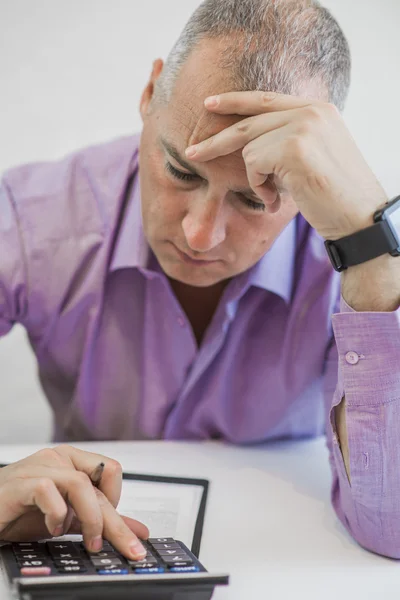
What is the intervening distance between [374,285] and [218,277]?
0.26 metres

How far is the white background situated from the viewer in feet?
6.28

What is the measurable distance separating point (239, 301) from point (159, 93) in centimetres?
40

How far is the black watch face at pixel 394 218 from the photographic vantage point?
3.02ft

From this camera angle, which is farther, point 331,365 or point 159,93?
point 331,365

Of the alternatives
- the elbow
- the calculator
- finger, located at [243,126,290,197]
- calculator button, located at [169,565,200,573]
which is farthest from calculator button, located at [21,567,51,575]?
finger, located at [243,126,290,197]

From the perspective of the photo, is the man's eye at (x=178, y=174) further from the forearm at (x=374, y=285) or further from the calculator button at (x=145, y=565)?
the calculator button at (x=145, y=565)

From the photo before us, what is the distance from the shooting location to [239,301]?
1.28m

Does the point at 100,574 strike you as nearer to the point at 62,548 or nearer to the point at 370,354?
the point at 62,548

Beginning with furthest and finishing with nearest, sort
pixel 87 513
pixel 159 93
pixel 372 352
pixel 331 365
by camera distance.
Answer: pixel 331 365 → pixel 159 93 → pixel 372 352 → pixel 87 513

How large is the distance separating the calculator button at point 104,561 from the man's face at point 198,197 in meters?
0.44

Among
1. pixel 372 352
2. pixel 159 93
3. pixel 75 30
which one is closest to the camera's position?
pixel 372 352

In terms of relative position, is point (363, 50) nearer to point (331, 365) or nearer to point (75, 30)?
point (75, 30)

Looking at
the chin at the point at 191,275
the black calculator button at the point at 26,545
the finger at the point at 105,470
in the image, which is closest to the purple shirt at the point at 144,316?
the chin at the point at 191,275

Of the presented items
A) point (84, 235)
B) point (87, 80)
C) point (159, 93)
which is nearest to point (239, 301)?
point (84, 235)
